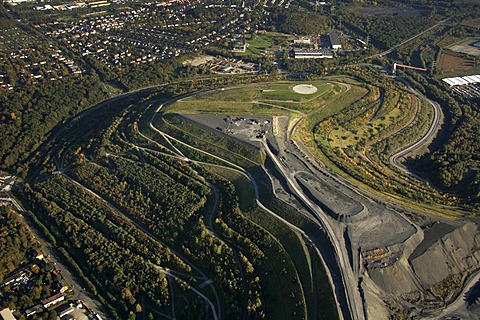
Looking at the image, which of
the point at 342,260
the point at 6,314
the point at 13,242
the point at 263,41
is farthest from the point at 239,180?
the point at 263,41

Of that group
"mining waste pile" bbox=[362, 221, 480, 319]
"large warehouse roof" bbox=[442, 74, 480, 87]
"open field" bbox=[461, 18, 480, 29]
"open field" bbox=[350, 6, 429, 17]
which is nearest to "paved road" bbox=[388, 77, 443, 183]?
"large warehouse roof" bbox=[442, 74, 480, 87]

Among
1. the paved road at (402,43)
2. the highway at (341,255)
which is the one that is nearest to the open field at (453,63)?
the paved road at (402,43)

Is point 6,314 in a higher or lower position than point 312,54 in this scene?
lower

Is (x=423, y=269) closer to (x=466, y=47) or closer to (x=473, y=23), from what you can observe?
(x=466, y=47)

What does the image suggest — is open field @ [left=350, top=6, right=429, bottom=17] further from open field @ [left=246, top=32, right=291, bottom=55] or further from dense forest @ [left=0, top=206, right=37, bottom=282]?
dense forest @ [left=0, top=206, right=37, bottom=282]

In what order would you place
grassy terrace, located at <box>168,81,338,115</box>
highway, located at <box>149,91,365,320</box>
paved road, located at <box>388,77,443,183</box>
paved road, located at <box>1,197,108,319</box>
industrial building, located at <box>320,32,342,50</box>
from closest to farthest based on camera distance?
1. highway, located at <box>149,91,365,320</box>
2. paved road, located at <box>1,197,108,319</box>
3. paved road, located at <box>388,77,443,183</box>
4. grassy terrace, located at <box>168,81,338,115</box>
5. industrial building, located at <box>320,32,342,50</box>

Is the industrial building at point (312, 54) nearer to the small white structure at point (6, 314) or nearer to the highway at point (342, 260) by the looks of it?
the highway at point (342, 260)

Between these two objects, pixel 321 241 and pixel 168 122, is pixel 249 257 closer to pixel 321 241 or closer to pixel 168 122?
pixel 321 241
